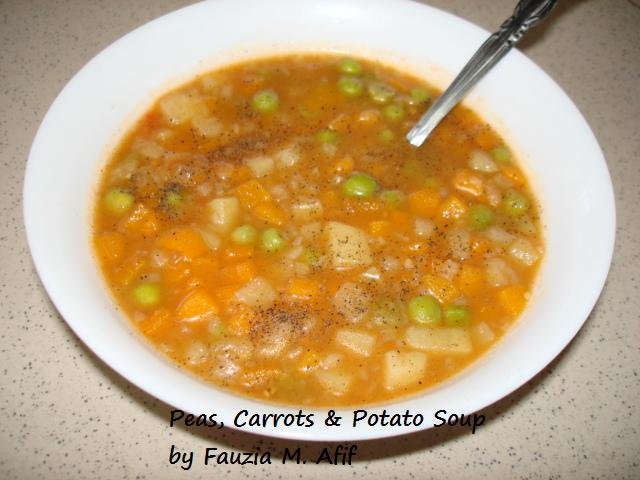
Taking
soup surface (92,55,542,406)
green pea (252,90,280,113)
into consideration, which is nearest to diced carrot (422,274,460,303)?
soup surface (92,55,542,406)

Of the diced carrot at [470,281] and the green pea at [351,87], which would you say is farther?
the green pea at [351,87]

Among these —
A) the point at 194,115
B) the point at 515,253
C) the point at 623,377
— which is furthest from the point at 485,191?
the point at 194,115

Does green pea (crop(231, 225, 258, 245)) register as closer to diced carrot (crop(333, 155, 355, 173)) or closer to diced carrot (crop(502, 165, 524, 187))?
diced carrot (crop(333, 155, 355, 173))

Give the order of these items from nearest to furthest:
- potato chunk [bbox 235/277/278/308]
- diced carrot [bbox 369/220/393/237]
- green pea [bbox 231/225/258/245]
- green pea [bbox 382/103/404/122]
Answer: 1. potato chunk [bbox 235/277/278/308]
2. green pea [bbox 231/225/258/245]
3. diced carrot [bbox 369/220/393/237]
4. green pea [bbox 382/103/404/122]

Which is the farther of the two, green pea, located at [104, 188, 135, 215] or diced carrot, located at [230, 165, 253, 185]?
diced carrot, located at [230, 165, 253, 185]

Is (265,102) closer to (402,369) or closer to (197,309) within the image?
(197,309)

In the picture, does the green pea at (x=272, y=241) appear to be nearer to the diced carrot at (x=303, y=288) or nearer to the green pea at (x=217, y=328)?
the diced carrot at (x=303, y=288)

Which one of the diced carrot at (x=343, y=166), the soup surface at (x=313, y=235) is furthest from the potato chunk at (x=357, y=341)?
the diced carrot at (x=343, y=166)
